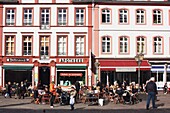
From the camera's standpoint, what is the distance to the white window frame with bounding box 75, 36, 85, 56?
43969 mm

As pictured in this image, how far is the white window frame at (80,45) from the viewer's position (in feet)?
144

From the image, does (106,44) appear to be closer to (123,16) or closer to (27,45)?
(123,16)

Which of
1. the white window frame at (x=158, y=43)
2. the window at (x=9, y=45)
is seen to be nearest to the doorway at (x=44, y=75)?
the window at (x=9, y=45)

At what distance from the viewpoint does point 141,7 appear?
44625 mm

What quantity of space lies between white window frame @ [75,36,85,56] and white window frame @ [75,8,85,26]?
1571mm

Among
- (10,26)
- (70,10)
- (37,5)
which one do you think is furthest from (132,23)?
(10,26)

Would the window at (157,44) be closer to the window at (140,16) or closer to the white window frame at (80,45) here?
the window at (140,16)

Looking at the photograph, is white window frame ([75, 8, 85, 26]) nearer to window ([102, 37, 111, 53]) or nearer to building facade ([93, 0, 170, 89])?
building facade ([93, 0, 170, 89])

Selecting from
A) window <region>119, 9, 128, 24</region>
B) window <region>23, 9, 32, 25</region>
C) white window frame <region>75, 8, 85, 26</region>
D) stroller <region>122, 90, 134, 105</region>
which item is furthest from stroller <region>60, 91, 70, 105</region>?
window <region>119, 9, 128, 24</region>

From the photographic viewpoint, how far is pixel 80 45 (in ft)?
144

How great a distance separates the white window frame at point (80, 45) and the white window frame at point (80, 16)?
1571mm

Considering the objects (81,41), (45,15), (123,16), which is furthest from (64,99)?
(123,16)

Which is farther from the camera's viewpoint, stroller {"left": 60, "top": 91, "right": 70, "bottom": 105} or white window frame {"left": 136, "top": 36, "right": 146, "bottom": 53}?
white window frame {"left": 136, "top": 36, "right": 146, "bottom": 53}

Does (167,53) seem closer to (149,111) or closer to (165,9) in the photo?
(165,9)
